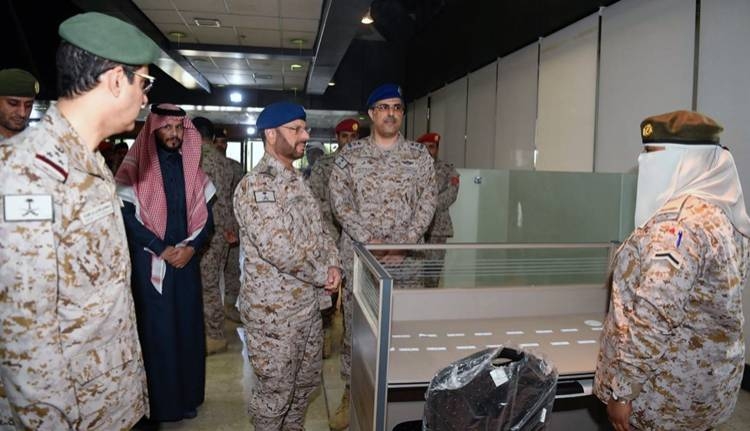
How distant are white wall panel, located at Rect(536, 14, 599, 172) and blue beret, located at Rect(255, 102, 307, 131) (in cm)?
310

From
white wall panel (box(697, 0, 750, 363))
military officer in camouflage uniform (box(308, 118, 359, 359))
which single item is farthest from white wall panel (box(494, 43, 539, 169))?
white wall panel (box(697, 0, 750, 363))

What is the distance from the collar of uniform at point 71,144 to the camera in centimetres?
109

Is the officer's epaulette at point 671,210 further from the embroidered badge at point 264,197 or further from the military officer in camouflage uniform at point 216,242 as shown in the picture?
the military officer in camouflage uniform at point 216,242

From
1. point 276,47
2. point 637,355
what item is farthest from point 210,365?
point 276,47

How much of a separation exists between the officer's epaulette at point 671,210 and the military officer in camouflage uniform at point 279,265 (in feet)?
3.83

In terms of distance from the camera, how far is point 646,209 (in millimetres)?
1454

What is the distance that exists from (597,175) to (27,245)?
3.11m

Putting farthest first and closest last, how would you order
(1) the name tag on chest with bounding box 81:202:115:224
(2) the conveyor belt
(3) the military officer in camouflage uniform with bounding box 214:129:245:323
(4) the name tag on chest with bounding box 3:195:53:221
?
1. (3) the military officer in camouflage uniform with bounding box 214:129:245:323
2. (2) the conveyor belt
3. (1) the name tag on chest with bounding box 81:202:115:224
4. (4) the name tag on chest with bounding box 3:195:53:221

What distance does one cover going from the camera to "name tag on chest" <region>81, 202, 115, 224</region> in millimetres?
1094

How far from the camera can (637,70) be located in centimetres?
375

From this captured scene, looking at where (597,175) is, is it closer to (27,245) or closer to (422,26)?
(27,245)

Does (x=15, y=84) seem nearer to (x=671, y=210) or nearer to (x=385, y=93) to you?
(x=385, y=93)

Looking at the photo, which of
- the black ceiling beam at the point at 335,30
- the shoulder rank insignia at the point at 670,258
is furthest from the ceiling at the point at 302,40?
the shoulder rank insignia at the point at 670,258

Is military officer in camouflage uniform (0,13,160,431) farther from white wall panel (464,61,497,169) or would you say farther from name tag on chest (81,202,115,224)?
white wall panel (464,61,497,169)
